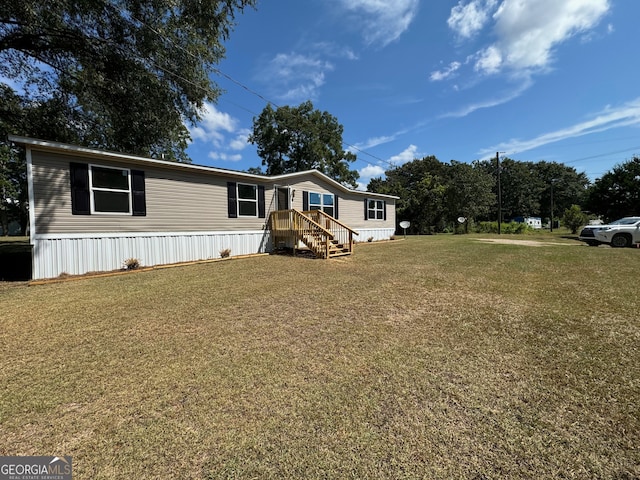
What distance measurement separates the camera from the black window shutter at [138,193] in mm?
8094

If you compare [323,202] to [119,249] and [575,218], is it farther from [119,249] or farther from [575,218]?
[575,218]

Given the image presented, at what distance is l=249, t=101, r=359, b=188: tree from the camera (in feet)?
88.8

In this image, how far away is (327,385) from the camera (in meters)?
2.43

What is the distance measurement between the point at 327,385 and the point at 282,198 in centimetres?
1038

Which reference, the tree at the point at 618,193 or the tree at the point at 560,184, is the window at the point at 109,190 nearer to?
the tree at the point at 618,193

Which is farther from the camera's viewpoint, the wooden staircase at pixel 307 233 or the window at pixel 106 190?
the wooden staircase at pixel 307 233

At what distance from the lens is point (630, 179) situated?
Answer: 2056 centimetres

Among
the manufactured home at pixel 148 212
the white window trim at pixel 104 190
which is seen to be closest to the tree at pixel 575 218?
the manufactured home at pixel 148 212

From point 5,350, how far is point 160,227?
235 inches

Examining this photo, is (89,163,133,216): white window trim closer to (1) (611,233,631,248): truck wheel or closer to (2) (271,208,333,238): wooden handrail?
(2) (271,208,333,238): wooden handrail

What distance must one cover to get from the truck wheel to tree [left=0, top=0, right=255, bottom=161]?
54.7ft

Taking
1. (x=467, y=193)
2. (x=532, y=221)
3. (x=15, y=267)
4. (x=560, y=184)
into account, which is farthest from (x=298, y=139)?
(x=560, y=184)

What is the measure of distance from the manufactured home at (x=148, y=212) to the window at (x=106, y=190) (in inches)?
A: 0.8

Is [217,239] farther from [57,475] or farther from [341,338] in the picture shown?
[57,475]
